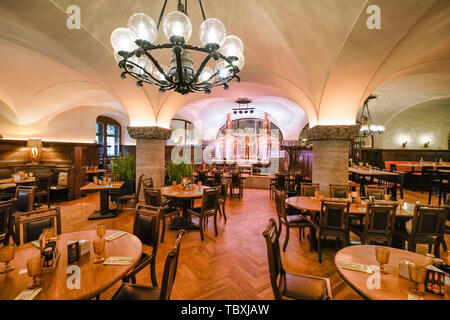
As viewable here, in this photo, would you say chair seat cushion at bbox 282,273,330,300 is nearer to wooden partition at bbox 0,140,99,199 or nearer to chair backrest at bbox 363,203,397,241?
chair backrest at bbox 363,203,397,241

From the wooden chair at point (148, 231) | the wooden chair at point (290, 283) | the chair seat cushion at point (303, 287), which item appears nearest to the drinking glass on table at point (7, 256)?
the wooden chair at point (148, 231)

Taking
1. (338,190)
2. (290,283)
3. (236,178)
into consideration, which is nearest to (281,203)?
(290,283)

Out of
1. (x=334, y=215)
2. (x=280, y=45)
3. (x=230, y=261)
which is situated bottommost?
(x=230, y=261)

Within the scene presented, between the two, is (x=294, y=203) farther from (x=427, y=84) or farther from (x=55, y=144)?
(x=55, y=144)

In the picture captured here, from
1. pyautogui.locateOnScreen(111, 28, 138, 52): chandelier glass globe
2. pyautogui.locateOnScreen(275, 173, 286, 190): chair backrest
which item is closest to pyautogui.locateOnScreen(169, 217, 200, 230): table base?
pyautogui.locateOnScreen(111, 28, 138, 52): chandelier glass globe

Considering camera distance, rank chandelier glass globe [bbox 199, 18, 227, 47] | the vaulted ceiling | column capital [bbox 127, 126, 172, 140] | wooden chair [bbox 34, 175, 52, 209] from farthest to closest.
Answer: column capital [bbox 127, 126, 172, 140] → wooden chair [bbox 34, 175, 52, 209] → the vaulted ceiling → chandelier glass globe [bbox 199, 18, 227, 47]

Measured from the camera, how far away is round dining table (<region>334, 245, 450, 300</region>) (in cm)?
126

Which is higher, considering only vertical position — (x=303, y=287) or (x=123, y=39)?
(x=123, y=39)

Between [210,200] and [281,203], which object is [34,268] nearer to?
[210,200]

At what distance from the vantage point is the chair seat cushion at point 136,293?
5.16ft

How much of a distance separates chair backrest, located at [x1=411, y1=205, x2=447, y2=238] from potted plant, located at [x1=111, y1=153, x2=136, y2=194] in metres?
6.52

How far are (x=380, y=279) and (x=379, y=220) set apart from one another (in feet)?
5.60

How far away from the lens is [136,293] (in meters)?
1.62

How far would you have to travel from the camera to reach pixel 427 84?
21.8 ft
